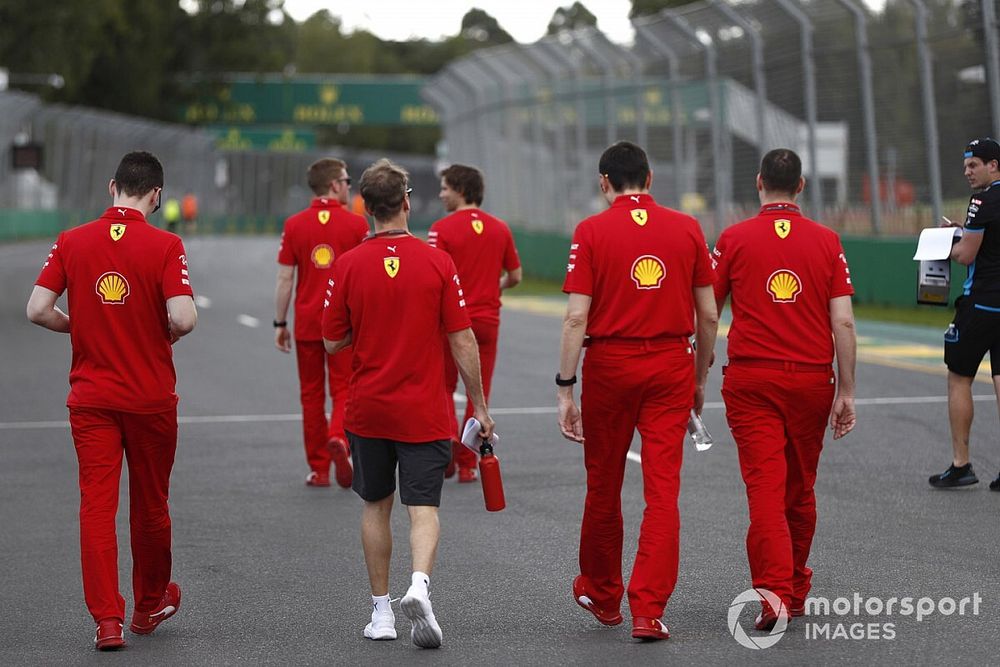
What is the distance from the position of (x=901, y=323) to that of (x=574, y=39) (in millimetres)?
11874

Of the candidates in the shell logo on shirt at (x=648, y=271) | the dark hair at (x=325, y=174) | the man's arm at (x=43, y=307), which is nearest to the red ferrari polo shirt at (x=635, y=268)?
the shell logo on shirt at (x=648, y=271)

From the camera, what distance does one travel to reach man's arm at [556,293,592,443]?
262 inches

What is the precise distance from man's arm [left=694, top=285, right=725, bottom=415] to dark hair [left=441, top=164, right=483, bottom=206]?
382cm

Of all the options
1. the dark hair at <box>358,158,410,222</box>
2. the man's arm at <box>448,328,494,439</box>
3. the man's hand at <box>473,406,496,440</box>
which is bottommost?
the man's hand at <box>473,406,496,440</box>

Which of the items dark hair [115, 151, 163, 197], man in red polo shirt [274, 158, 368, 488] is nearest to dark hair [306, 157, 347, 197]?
man in red polo shirt [274, 158, 368, 488]

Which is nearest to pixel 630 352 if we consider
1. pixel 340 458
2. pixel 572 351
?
pixel 572 351

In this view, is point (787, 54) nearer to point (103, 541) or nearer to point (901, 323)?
point (901, 323)

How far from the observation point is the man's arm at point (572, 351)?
665 centimetres

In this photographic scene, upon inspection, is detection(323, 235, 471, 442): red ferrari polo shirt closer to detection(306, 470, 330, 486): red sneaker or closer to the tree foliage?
detection(306, 470, 330, 486): red sneaker

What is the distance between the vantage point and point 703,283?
677cm

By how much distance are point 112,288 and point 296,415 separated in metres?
7.47

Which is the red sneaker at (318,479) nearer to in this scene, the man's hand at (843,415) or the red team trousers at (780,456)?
the red team trousers at (780,456)

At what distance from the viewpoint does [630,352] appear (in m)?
6.66

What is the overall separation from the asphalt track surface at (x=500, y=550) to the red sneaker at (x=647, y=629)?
1.5 inches
